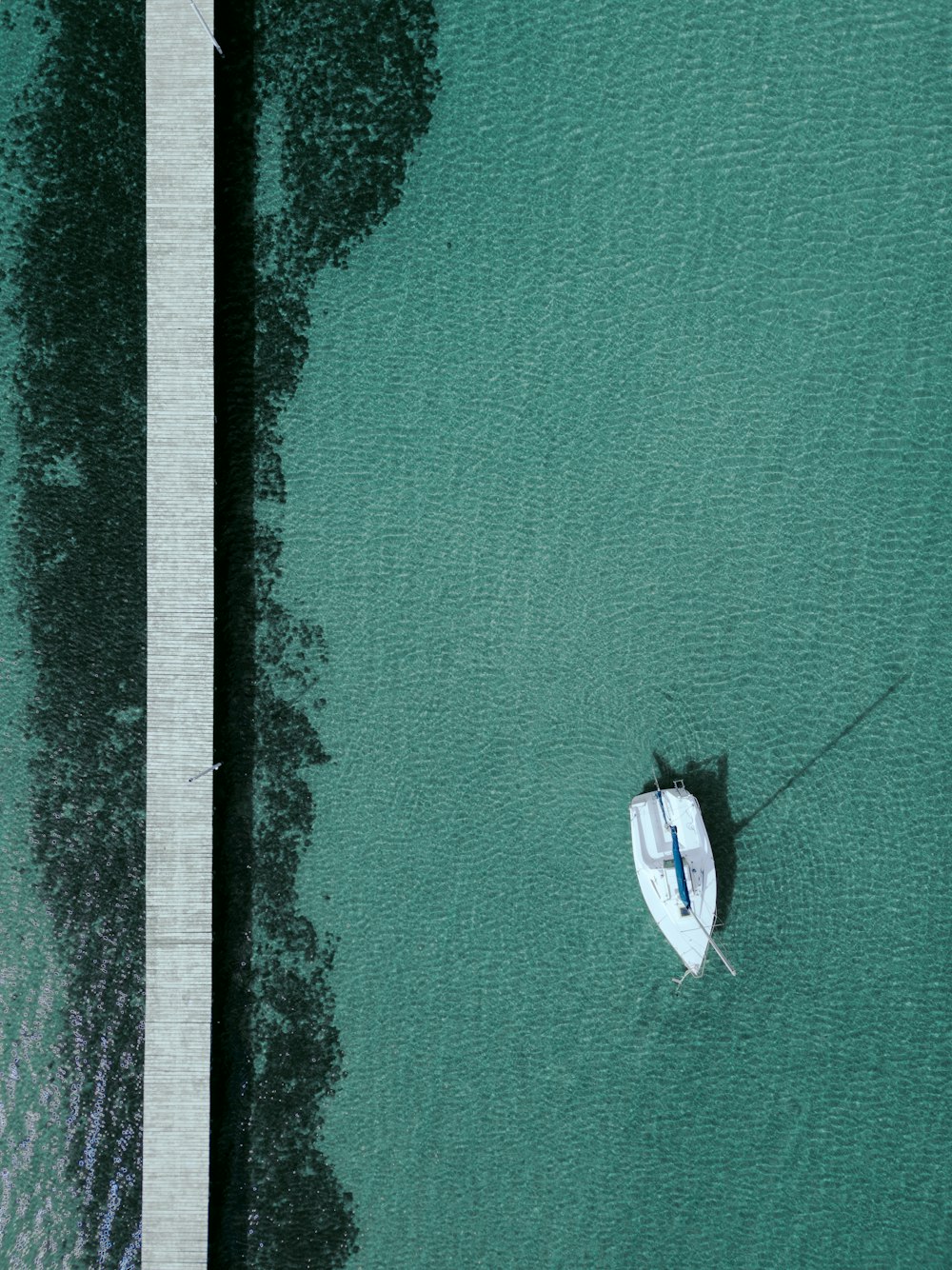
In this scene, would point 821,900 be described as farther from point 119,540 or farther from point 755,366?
point 119,540

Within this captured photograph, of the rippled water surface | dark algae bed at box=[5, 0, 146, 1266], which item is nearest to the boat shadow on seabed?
the rippled water surface

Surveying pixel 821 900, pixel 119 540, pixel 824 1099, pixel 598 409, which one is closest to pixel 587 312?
pixel 598 409

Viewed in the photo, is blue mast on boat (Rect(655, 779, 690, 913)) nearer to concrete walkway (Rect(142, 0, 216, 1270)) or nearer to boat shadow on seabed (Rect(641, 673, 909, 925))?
boat shadow on seabed (Rect(641, 673, 909, 925))

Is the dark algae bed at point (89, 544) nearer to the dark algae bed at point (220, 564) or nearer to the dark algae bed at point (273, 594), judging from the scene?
the dark algae bed at point (220, 564)

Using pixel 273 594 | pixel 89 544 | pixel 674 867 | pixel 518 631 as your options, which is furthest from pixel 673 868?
pixel 89 544

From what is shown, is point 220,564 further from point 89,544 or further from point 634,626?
point 634,626
